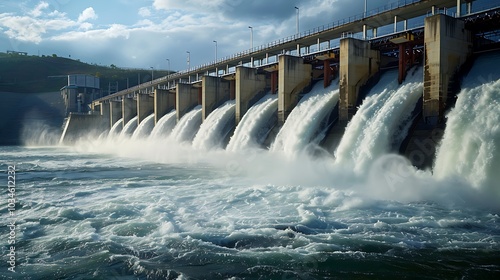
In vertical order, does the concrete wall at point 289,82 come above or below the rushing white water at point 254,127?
above

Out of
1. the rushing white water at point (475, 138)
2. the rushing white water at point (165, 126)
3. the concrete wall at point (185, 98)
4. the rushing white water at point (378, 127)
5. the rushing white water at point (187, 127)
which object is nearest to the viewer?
the rushing white water at point (475, 138)

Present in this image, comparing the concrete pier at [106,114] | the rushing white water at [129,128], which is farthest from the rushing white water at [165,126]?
the concrete pier at [106,114]

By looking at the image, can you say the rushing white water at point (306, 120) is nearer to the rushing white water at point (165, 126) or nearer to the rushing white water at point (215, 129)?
the rushing white water at point (215, 129)

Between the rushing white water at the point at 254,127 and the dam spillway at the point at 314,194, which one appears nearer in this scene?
the dam spillway at the point at 314,194

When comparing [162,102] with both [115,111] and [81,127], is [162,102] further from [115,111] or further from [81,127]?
[81,127]

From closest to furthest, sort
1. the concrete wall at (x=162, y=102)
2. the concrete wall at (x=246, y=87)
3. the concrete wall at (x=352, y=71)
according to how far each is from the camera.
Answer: the concrete wall at (x=352, y=71) → the concrete wall at (x=246, y=87) → the concrete wall at (x=162, y=102)

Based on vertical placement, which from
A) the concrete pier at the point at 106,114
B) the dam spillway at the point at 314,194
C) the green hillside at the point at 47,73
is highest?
the green hillside at the point at 47,73

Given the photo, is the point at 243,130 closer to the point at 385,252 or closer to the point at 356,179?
the point at 356,179

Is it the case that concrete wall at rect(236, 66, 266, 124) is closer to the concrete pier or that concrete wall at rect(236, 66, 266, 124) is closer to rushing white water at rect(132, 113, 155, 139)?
rushing white water at rect(132, 113, 155, 139)
